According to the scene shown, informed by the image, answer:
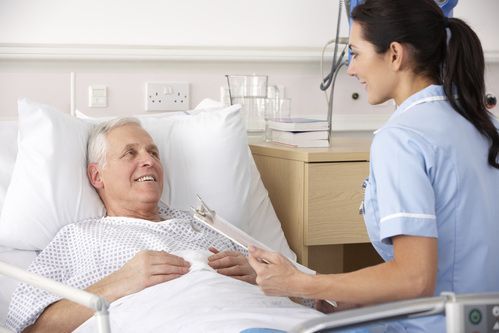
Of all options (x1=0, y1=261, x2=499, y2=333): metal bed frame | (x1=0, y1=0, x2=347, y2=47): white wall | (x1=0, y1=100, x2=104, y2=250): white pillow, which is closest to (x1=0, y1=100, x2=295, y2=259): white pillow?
(x1=0, y1=100, x2=104, y2=250): white pillow

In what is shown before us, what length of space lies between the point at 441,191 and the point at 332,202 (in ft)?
3.55

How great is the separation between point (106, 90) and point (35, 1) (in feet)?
1.29

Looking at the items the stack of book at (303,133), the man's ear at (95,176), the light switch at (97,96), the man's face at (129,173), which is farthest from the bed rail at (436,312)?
the light switch at (97,96)

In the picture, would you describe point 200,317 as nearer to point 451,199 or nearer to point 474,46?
point 451,199

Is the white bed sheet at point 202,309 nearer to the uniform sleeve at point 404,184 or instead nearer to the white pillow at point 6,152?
the uniform sleeve at point 404,184

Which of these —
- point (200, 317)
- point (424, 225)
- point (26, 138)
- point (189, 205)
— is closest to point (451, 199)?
point (424, 225)

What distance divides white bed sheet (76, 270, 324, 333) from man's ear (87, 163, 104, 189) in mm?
504

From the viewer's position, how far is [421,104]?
1.75m

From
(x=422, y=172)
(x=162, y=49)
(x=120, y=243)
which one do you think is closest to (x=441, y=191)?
(x=422, y=172)

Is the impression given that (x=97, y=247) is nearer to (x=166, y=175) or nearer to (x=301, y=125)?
(x=166, y=175)

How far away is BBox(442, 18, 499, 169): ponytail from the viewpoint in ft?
5.72

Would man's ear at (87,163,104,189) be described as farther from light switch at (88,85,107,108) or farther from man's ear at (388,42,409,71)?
man's ear at (388,42,409,71)

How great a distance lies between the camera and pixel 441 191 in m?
1.67

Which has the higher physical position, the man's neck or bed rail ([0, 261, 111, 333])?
bed rail ([0, 261, 111, 333])
